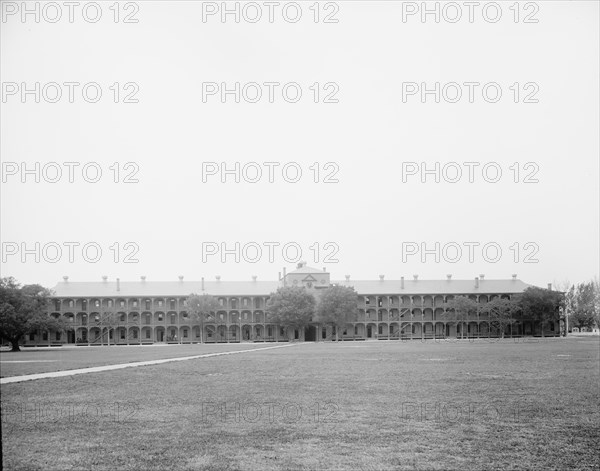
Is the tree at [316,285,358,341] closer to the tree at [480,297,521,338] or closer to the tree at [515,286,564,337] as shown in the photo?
the tree at [480,297,521,338]

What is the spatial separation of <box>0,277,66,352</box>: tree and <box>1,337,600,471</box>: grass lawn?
37109 mm

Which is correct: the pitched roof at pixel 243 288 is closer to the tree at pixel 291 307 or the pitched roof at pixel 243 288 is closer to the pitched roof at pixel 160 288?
the pitched roof at pixel 160 288

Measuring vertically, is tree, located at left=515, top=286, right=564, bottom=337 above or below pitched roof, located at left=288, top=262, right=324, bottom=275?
below

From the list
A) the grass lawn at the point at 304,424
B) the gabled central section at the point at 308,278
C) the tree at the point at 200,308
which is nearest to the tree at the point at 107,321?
the tree at the point at 200,308

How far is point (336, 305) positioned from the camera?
283 ft

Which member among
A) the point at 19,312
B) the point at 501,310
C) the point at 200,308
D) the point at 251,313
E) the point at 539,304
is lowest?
the point at 251,313

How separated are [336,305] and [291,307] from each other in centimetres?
659

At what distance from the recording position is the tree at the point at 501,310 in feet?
281

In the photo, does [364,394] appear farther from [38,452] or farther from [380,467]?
[38,452]

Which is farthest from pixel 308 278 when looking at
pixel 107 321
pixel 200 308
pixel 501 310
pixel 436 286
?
pixel 107 321

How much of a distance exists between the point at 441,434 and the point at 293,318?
74.8m

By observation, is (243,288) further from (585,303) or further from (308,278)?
(585,303)

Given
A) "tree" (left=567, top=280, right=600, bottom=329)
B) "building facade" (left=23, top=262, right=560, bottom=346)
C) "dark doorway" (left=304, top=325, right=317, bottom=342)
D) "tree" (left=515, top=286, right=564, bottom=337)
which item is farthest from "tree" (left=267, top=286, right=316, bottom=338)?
"tree" (left=567, top=280, right=600, bottom=329)

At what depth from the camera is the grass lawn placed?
→ 27.9 ft
